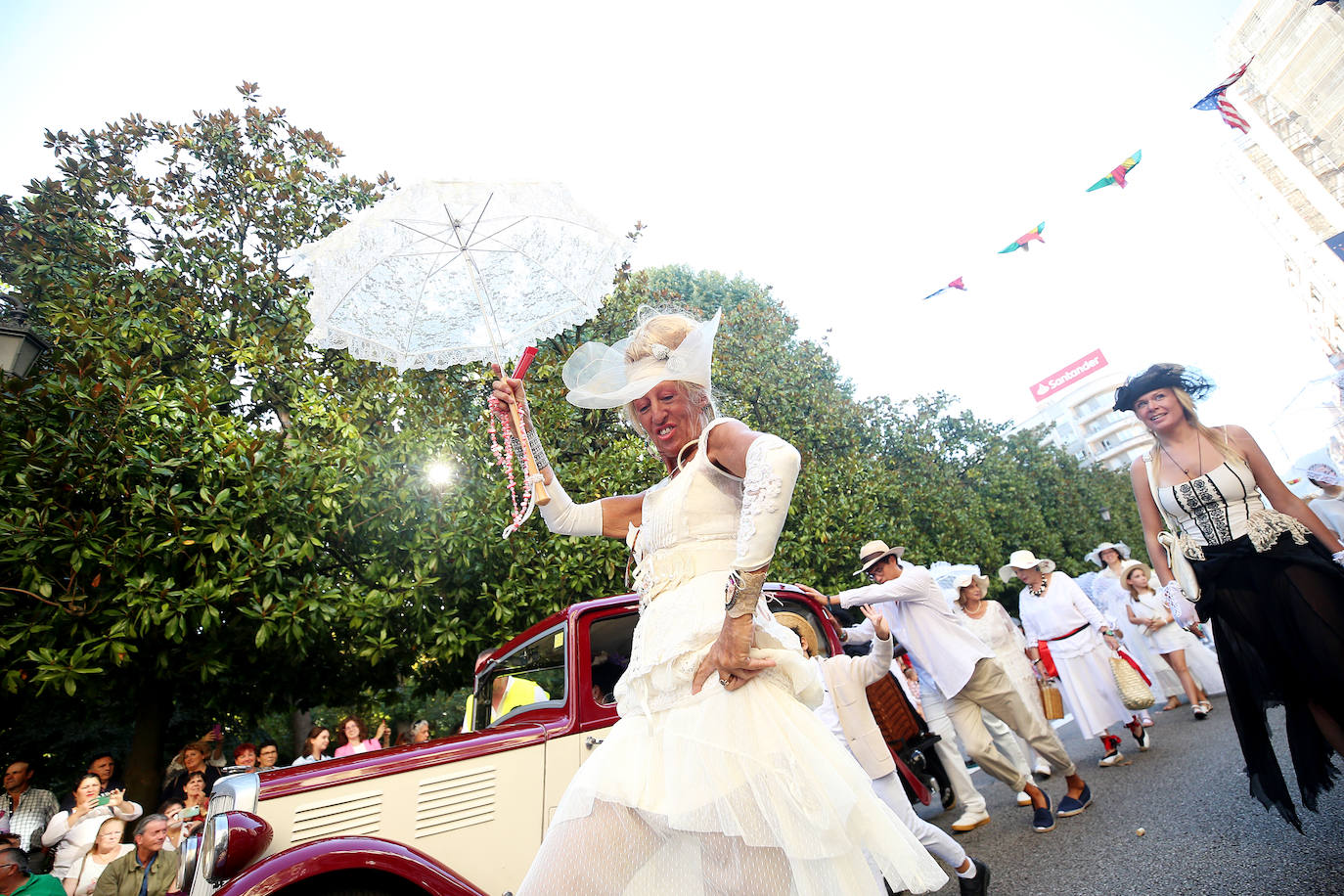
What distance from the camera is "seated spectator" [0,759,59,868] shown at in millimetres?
5871

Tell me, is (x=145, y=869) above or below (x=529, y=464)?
below

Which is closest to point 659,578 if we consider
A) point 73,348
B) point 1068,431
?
point 73,348

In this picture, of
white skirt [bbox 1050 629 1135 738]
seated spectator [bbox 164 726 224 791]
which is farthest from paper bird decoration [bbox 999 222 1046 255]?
seated spectator [bbox 164 726 224 791]

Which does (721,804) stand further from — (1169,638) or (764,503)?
(1169,638)

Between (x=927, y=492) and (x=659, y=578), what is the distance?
45.2ft

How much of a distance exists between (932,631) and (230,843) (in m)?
4.45

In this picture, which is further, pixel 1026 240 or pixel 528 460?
pixel 1026 240

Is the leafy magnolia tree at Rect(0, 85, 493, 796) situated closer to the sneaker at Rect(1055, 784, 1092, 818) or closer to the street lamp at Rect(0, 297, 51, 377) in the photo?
the street lamp at Rect(0, 297, 51, 377)

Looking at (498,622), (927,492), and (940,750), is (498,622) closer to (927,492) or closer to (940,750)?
(940,750)

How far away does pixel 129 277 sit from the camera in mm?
7426

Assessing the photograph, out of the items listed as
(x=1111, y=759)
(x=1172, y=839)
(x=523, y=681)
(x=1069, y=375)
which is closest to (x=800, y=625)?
(x=523, y=681)

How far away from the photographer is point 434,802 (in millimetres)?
3303

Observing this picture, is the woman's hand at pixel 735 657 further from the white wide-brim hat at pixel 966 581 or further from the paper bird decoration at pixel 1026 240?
the paper bird decoration at pixel 1026 240

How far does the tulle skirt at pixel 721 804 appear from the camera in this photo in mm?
1395
